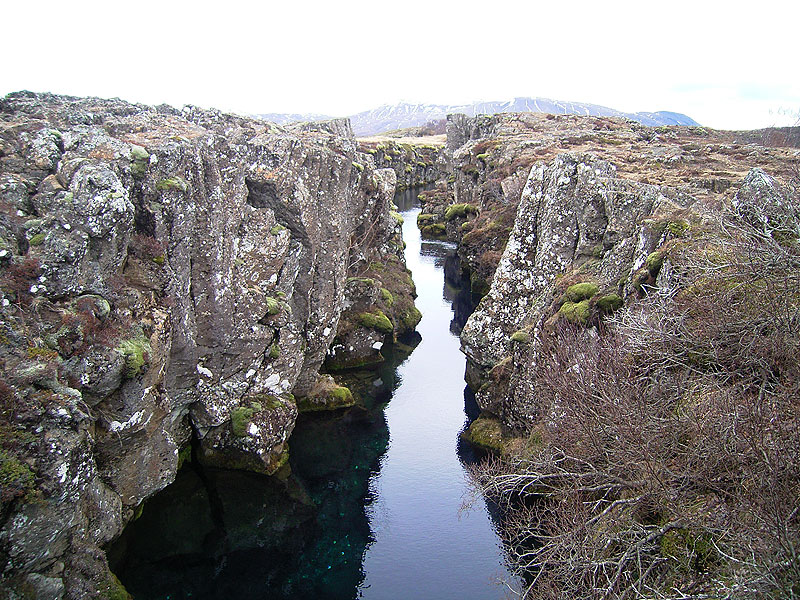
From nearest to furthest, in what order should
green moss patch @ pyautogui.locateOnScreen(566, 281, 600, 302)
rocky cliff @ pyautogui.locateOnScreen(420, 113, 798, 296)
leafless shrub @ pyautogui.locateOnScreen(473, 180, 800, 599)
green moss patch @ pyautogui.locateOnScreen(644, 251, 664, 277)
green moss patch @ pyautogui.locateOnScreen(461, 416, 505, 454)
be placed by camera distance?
leafless shrub @ pyautogui.locateOnScreen(473, 180, 800, 599), green moss patch @ pyautogui.locateOnScreen(644, 251, 664, 277), green moss patch @ pyautogui.locateOnScreen(566, 281, 600, 302), green moss patch @ pyautogui.locateOnScreen(461, 416, 505, 454), rocky cliff @ pyautogui.locateOnScreen(420, 113, 798, 296)

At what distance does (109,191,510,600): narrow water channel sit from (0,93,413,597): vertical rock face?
2.31m

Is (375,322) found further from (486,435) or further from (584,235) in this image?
(584,235)

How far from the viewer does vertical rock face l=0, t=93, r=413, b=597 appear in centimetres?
1809

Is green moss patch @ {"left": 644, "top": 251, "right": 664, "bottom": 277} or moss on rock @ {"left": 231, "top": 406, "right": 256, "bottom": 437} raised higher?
green moss patch @ {"left": 644, "top": 251, "right": 664, "bottom": 277}

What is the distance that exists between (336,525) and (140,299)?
14089 mm

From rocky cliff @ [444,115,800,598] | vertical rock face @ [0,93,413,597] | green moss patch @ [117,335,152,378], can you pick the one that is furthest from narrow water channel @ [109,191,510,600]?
green moss patch @ [117,335,152,378]

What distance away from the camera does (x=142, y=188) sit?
24.9m

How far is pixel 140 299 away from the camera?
2412 centimetres

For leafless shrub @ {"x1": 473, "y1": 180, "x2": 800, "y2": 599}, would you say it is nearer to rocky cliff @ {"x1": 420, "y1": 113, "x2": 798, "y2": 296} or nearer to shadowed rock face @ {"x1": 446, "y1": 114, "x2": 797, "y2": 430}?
shadowed rock face @ {"x1": 446, "y1": 114, "x2": 797, "y2": 430}

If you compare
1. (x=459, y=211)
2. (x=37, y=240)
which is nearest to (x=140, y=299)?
(x=37, y=240)

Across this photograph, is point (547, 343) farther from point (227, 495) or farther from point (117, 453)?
point (117, 453)

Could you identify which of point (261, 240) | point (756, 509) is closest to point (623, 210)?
point (261, 240)

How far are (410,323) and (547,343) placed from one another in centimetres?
2347

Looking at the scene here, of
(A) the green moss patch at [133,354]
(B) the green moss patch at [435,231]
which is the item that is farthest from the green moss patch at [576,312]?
(B) the green moss patch at [435,231]
